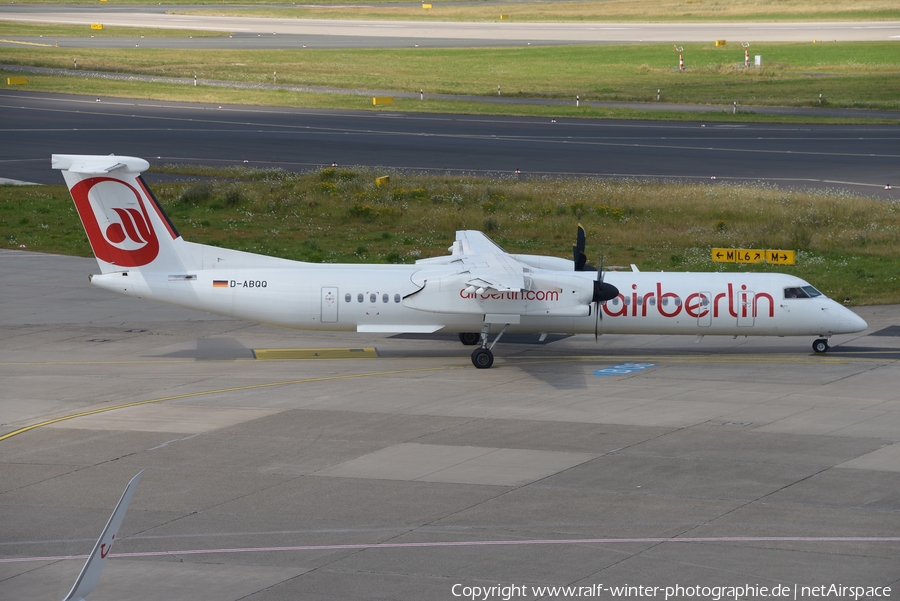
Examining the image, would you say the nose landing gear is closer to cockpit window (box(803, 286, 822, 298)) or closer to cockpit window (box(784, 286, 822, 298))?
cockpit window (box(784, 286, 822, 298))

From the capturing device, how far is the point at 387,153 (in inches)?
2685

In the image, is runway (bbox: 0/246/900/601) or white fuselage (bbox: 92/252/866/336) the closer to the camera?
runway (bbox: 0/246/900/601)

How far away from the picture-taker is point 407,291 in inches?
1288

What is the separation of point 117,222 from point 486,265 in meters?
11.0

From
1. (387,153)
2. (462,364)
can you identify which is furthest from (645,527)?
(387,153)

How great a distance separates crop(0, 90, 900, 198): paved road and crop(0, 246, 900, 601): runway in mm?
28227

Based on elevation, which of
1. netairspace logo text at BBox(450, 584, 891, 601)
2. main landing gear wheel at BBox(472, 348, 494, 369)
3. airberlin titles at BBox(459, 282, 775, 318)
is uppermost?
airberlin titles at BBox(459, 282, 775, 318)

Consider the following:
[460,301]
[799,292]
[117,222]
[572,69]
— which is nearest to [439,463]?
[460,301]

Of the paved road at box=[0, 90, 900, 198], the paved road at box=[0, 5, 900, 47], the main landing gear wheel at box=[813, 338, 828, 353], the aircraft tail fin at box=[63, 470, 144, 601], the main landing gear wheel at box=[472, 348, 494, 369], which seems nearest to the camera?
the aircraft tail fin at box=[63, 470, 144, 601]

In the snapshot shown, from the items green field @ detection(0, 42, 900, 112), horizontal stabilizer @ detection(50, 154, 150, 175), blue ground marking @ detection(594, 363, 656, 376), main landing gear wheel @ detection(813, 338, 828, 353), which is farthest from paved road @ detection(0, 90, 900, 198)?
horizontal stabilizer @ detection(50, 154, 150, 175)

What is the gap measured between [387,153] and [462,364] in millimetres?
36803

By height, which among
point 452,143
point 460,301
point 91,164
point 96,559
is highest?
point 452,143

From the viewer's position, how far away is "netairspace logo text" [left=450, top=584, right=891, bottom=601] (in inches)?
652

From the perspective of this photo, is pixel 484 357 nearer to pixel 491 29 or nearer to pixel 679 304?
pixel 679 304
